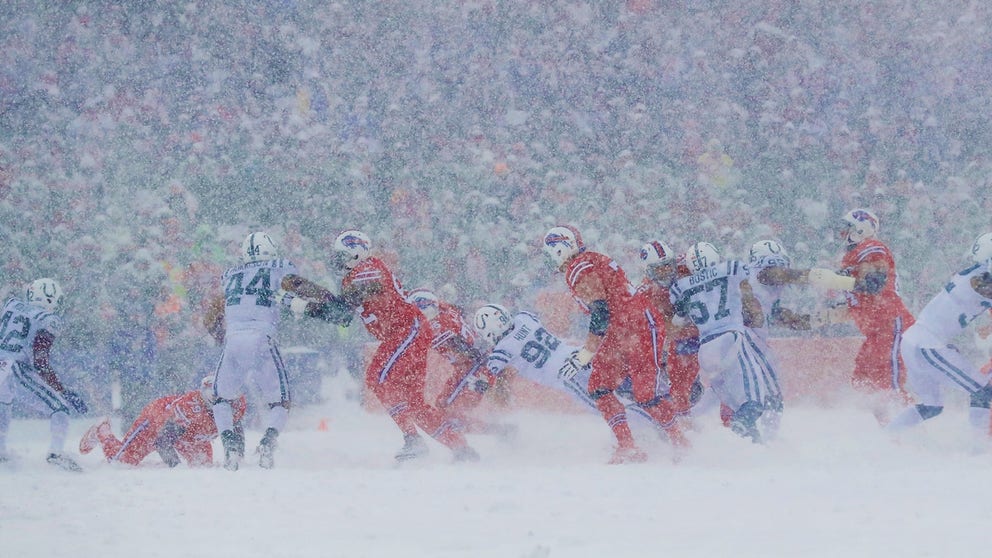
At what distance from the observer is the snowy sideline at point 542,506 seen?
11.6ft

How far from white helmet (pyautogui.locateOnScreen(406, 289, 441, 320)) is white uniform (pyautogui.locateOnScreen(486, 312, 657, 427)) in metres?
0.49

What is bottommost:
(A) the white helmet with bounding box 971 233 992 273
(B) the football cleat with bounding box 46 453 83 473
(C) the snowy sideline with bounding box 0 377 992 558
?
(C) the snowy sideline with bounding box 0 377 992 558

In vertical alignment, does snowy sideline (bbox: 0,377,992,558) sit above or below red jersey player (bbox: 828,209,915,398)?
below

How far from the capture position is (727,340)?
246 inches

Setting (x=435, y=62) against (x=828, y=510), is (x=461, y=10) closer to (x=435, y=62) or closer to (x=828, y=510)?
(x=435, y=62)

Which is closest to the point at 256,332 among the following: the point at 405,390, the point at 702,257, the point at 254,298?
the point at 254,298

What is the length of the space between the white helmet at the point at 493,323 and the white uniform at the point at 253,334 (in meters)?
1.21

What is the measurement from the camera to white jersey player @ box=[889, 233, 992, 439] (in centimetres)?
589

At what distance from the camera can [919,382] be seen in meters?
6.14

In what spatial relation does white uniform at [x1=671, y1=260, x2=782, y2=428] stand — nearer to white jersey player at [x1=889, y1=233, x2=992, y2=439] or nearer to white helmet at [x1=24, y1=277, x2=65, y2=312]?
white jersey player at [x1=889, y1=233, x2=992, y2=439]

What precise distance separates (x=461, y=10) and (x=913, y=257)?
19.2 ft

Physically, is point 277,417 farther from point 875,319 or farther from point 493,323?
point 875,319

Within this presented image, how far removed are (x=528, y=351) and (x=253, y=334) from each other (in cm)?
167

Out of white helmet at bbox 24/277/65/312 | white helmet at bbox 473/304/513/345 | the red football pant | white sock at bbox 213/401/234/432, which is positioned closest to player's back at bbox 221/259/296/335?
white sock at bbox 213/401/234/432
